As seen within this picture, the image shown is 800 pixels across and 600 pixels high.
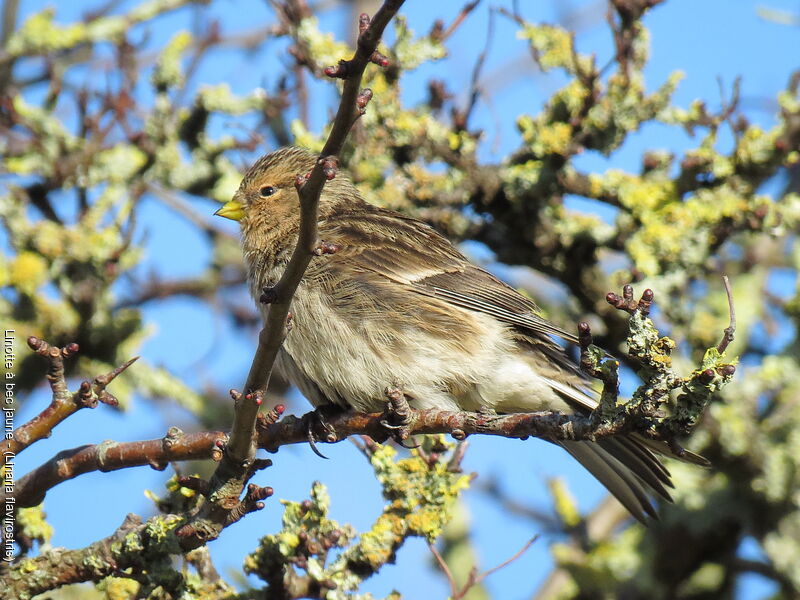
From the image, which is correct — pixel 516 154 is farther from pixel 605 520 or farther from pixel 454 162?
pixel 605 520

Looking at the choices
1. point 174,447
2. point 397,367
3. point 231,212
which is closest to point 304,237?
point 174,447

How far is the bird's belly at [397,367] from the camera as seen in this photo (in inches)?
183

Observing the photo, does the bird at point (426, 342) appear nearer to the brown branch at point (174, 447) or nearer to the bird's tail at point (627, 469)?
the bird's tail at point (627, 469)

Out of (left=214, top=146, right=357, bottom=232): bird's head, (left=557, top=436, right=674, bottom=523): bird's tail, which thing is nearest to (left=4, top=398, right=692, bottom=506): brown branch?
(left=557, top=436, right=674, bottom=523): bird's tail

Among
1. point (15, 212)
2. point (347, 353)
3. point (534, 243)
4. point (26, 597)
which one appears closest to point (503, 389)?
point (347, 353)

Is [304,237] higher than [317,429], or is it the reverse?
[317,429]

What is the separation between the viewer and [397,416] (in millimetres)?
3777

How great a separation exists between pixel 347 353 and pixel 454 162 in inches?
61.2

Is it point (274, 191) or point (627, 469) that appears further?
point (274, 191)

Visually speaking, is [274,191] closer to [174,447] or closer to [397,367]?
[397,367]

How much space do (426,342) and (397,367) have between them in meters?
0.19

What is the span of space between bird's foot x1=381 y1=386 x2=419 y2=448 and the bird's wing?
1226 millimetres

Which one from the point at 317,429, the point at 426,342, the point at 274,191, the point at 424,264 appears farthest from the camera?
the point at 274,191

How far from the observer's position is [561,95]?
5664 millimetres
